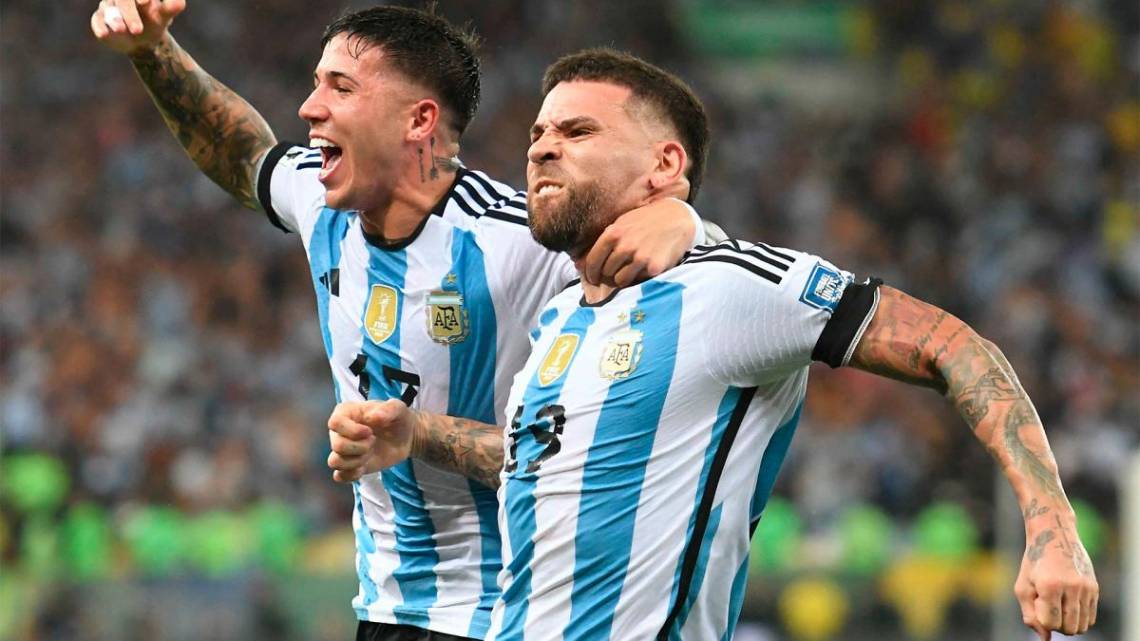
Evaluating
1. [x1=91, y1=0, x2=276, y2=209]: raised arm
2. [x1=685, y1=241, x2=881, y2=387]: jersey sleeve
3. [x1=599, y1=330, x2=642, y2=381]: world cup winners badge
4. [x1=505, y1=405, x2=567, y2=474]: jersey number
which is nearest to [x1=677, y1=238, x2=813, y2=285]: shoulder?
[x1=685, y1=241, x2=881, y2=387]: jersey sleeve

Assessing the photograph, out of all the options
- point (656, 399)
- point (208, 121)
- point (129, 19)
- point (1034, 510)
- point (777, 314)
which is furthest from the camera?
point (208, 121)

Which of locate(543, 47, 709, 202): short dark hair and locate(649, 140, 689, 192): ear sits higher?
locate(543, 47, 709, 202): short dark hair

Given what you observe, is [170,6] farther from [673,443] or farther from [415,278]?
[673,443]

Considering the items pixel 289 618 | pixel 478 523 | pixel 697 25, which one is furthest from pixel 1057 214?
pixel 478 523

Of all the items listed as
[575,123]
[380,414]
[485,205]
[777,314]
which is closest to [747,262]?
[777,314]

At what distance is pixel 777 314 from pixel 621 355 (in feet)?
1.15

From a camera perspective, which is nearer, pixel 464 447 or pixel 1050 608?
pixel 1050 608

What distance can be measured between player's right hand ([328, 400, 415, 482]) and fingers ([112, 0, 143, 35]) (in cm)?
135

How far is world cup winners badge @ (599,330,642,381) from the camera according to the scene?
3.35 metres

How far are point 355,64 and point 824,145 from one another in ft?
38.6

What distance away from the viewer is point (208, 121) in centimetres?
464

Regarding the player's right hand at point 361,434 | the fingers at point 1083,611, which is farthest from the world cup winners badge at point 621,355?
the fingers at point 1083,611

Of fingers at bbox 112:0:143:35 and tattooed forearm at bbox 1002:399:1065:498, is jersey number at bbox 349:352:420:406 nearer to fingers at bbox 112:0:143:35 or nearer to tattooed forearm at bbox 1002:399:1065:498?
fingers at bbox 112:0:143:35

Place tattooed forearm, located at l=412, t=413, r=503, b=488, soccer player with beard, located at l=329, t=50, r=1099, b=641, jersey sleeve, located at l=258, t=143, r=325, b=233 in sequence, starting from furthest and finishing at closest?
jersey sleeve, located at l=258, t=143, r=325, b=233 → tattooed forearm, located at l=412, t=413, r=503, b=488 → soccer player with beard, located at l=329, t=50, r=1099, b=641
